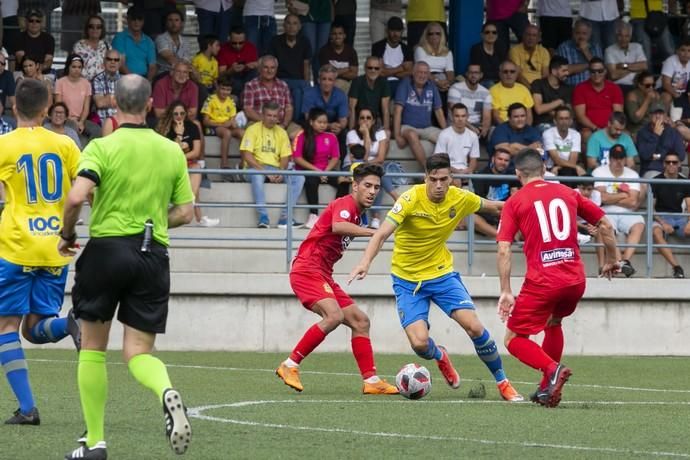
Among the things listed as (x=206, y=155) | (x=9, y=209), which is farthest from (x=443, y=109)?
(x=9, y=209)

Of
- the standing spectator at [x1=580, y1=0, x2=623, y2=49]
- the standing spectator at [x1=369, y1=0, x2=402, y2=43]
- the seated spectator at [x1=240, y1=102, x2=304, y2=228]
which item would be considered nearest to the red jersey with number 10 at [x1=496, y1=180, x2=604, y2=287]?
the seated spectator at [x1=240, y1=102, x2=304, y2=228]

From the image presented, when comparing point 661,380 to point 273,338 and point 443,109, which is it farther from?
point 443,109

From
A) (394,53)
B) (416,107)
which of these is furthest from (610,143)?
(394,53)

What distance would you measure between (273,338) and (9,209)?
777 centimetres

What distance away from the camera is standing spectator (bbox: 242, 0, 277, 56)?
19859 mm

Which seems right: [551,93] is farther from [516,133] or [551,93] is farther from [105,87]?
[105,87]

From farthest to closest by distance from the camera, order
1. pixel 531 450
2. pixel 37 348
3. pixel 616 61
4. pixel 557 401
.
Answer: pixel 616 61, pixel 37 348, pixel 557 401, pixel 531 450

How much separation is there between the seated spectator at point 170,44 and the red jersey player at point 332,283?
8.19m

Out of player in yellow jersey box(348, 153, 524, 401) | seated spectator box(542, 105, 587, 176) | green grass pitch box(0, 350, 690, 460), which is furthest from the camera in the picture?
seated spectator box(542, 105, 587, 176)

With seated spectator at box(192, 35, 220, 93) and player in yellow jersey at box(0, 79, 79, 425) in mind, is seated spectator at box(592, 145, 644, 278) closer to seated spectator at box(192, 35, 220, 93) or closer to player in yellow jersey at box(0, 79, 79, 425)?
seated spectator at box(192, 35, 220, 93)

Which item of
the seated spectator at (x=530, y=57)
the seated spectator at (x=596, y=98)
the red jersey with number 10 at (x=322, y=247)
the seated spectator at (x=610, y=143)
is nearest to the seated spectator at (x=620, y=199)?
the seated spectator at (x=610, y=143)

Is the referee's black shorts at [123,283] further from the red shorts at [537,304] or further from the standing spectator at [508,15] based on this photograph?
the standing spectator at [508,15]

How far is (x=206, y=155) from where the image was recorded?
1878cm

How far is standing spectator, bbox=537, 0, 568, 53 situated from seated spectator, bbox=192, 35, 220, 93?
16.4 ft
